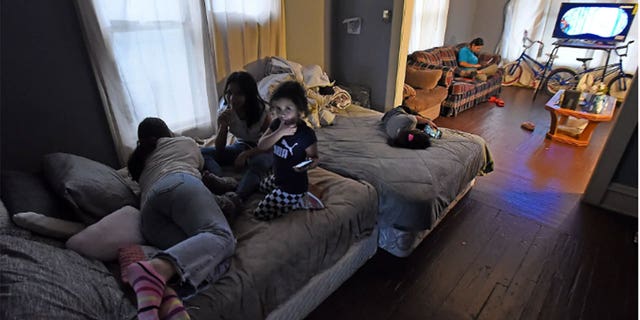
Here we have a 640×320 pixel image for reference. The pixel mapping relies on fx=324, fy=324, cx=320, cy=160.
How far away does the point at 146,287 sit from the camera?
93 cm

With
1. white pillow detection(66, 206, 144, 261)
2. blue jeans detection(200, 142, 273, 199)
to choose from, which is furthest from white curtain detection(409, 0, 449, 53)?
white pillow detection(66, 206, 144, 261)

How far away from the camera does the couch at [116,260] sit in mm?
822

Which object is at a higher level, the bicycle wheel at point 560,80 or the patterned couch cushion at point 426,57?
the patterned couch cushion at point 426,57

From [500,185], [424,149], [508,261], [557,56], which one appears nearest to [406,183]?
[424,149]

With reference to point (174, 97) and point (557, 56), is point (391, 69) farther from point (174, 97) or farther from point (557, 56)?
point (557, 56)

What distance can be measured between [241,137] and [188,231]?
3.04 ft

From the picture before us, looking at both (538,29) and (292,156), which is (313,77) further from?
(538,29)

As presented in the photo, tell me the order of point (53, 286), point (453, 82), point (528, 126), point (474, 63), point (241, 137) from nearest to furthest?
point (53, 286) < point (241, 137) < point (528, 126) < point (453, 82) < point (474, 63)

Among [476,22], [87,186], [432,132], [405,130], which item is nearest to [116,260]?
[87,186]

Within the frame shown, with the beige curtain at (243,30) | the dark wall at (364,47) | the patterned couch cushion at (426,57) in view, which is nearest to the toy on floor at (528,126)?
the patterned couch cushion at (426,57)

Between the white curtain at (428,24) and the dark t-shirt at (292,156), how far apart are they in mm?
3925

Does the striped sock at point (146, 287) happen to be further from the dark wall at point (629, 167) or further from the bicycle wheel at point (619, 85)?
the bicycle wheel at point (619, 85)

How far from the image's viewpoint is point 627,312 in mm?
1479

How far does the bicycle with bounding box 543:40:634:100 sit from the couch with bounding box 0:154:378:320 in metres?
5.05
